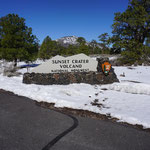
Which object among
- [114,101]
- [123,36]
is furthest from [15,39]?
[114,101]

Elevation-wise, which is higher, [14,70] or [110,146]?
[14,70]

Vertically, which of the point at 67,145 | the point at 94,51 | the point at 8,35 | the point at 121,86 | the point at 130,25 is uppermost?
the point at 94,51

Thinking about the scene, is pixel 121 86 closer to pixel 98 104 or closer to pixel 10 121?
pixel 98 104

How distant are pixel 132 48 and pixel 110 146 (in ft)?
49.7

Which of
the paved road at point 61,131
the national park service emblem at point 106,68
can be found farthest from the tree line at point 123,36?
the paved road at point 61,131

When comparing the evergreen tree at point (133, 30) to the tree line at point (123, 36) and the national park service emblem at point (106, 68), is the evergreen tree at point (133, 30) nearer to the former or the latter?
the tree line at point (123, 36)

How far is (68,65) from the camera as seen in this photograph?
826 centimetres

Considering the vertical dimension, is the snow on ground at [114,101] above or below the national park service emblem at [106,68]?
below

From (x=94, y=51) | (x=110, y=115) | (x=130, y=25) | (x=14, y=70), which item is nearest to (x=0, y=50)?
(x=14, y=70)

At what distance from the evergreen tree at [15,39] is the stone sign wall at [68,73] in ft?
38.5

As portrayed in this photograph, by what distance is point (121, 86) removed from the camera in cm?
686

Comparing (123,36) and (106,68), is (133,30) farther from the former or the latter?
(106,68)

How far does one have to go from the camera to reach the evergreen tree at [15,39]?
18.6m

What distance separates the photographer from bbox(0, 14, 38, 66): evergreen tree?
18.6 meters
